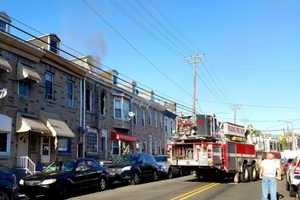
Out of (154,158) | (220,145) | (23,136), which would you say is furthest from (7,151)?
(220,145)

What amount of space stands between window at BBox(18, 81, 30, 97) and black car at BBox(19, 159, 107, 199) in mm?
6471

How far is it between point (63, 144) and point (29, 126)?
15.6 feet

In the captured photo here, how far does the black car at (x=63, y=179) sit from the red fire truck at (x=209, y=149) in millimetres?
4591

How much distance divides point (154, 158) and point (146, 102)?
51.2ft

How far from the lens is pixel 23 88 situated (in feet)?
79.1

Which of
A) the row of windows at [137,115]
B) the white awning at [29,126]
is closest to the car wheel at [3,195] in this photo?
the white awning at [29,126]

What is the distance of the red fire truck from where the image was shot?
72.2ft

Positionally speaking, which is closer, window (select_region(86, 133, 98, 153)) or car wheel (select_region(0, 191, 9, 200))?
car wheel (select_region(0, 191, 9, 200))

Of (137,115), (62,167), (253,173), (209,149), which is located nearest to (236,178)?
(209,149)

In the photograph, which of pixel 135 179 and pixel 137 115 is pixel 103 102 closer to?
pixel 137 115

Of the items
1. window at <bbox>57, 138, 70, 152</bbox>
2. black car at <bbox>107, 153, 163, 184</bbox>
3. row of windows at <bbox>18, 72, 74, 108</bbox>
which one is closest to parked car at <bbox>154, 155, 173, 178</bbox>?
black car at <bbox>107, 153, 163, 184</bbox>

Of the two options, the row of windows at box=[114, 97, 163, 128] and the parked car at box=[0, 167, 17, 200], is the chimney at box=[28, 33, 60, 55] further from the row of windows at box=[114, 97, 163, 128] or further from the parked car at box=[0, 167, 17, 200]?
the parked car at box=[0, 167, 17, 200]

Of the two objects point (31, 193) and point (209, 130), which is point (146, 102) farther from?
point (31, 193)

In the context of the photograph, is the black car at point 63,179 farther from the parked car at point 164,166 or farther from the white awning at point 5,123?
the parked car at point 164,166
